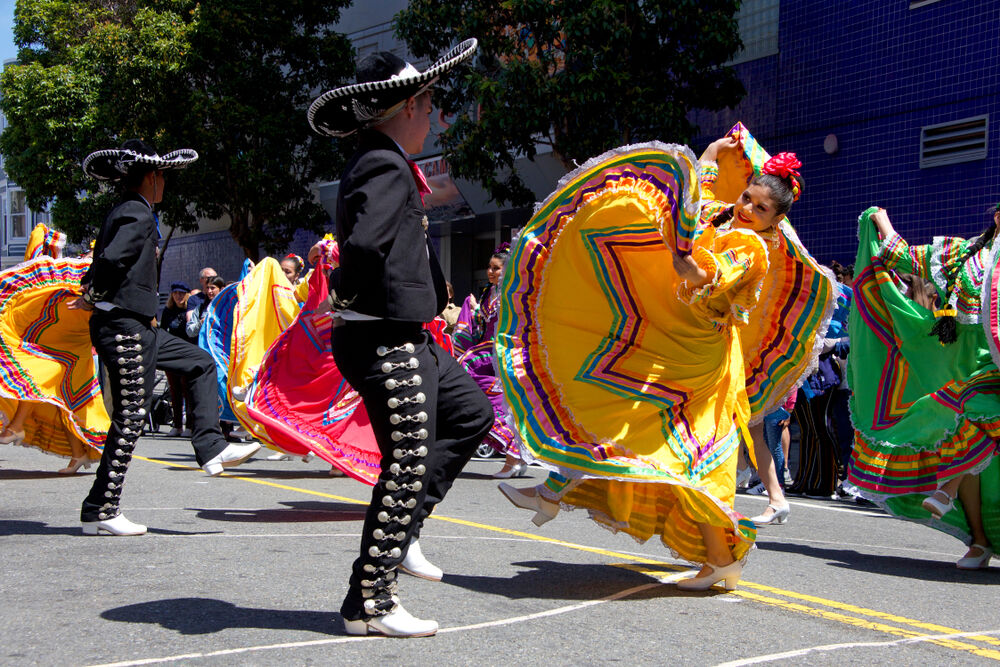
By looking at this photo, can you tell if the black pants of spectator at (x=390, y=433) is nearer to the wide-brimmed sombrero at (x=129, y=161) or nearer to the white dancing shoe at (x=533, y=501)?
the white dancing shoe at (x=533, y=501)

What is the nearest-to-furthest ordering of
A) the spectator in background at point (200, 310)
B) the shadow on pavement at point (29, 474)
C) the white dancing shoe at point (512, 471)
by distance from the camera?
the shadow on pavement at point (29, 474), the white dancing shoe at point (512, 471), the spectator in background at point (200, 310)

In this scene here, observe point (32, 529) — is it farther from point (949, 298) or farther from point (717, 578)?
point (949, 298)

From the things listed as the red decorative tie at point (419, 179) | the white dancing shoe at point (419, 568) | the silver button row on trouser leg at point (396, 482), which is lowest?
the white dancing shoe at point (419, 568)

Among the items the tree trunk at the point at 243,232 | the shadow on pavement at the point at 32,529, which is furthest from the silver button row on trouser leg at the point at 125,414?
the tree trunk at the point at 243,232

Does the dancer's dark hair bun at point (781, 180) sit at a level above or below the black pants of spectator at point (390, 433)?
above

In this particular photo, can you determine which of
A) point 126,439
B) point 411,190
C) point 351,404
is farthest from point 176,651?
point 351,404

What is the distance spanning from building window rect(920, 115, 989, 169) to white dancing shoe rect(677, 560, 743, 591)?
34.6 feet

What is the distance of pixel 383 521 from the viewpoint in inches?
140

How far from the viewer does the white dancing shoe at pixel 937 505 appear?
557 cm

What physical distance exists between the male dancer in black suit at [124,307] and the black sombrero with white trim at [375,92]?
2.27 metres

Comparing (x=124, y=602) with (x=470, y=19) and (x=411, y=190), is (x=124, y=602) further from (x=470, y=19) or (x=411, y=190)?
(x=470, y=19)

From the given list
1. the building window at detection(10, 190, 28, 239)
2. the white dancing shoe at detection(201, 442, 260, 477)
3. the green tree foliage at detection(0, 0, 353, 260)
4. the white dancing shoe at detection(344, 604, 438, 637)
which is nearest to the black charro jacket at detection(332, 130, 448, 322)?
the white dancing shoe at detection(344, 604, 438, 637)

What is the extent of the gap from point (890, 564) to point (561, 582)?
207 cm

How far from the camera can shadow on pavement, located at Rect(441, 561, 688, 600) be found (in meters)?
4.40
